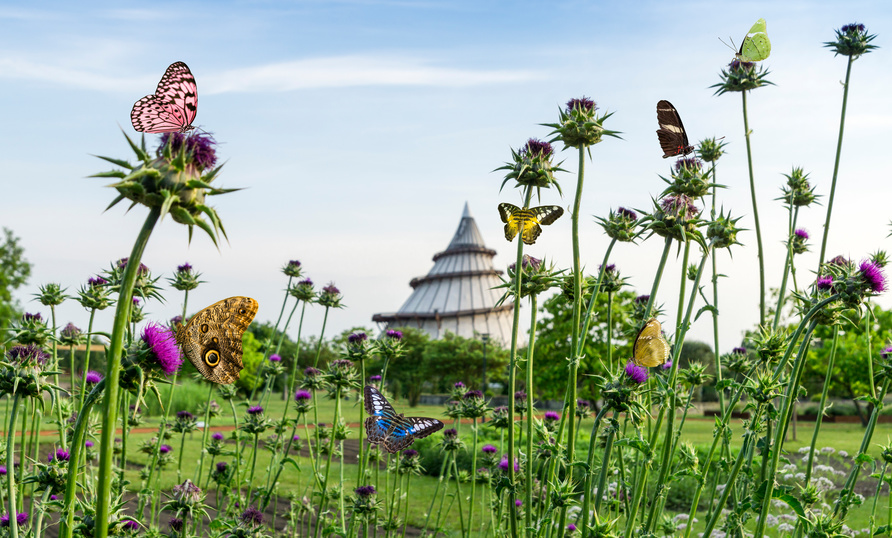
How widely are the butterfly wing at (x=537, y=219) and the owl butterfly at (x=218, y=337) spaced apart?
2.15 metres

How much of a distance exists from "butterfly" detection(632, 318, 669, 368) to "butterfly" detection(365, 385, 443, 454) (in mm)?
2022

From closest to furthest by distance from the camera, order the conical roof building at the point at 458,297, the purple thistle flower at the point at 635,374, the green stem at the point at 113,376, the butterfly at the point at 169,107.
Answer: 1. the green stem at the point at 113,376
2. the butterfly at the point at 169,107
3. the purple thistle flower at the point at 635,374
4. the conical roof building at the point at 458,297

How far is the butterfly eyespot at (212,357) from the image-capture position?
4.39m

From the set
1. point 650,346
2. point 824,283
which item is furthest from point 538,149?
point 824,283

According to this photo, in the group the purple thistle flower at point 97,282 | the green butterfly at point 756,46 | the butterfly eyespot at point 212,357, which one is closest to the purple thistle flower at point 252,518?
the butterfly eyespot at point 212,357

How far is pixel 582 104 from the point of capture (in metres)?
5.71

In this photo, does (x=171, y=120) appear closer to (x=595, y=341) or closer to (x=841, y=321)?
(x=841, y=321)

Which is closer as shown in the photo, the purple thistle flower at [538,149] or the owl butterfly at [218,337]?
the owl butterfly at [218,337]

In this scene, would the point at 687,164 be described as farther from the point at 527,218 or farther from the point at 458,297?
the point at 458,297

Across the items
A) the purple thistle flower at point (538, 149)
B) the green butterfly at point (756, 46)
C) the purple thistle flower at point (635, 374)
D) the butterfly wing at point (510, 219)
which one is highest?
the green butterfly at point (756, 46)

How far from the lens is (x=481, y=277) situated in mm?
121688

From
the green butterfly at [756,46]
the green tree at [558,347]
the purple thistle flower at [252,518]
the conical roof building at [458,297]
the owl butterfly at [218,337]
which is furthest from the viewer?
the conical roof building at [458,297]

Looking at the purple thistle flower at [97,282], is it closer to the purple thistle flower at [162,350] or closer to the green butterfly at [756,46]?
the purple thistle flower at [162,350]

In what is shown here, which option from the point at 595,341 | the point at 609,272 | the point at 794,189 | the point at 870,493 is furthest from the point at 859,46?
the point at 595,341
